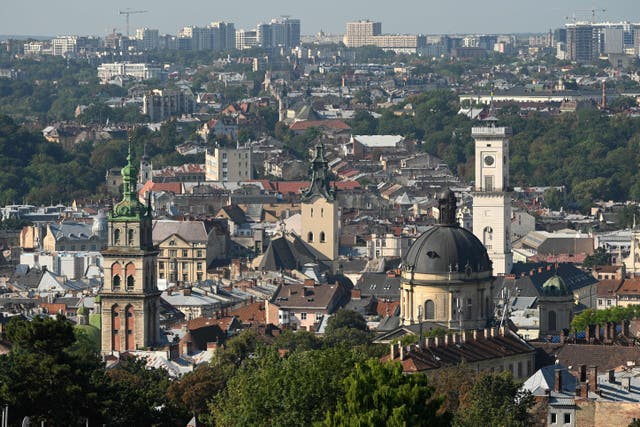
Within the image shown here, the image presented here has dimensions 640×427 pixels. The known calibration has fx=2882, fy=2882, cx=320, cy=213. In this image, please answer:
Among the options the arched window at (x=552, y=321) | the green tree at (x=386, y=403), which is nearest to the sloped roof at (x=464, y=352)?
the arched window at (x=552, y=321)

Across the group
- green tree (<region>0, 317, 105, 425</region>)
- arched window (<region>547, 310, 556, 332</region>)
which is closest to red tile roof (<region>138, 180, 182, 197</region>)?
arched window (<region>547, 310, 556, 332</region>)

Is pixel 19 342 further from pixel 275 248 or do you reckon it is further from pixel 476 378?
pixel 275 248

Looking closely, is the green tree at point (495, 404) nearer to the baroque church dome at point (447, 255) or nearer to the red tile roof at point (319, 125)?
the baroque church dome at point (447, 255)

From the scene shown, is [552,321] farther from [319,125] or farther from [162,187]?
[319,125]

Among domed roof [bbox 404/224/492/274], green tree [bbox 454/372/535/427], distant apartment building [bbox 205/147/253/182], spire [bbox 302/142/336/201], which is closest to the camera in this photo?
green tree [bbox 454/372/535/427]

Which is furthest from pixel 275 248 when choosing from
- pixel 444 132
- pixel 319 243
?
pixel 444 132

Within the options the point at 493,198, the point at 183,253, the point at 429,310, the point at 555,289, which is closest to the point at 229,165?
the point at 183,253

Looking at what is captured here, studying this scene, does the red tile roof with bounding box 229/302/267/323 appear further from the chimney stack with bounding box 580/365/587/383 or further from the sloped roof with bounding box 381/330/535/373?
the chimney stack with bounding box 580/365/587/383
